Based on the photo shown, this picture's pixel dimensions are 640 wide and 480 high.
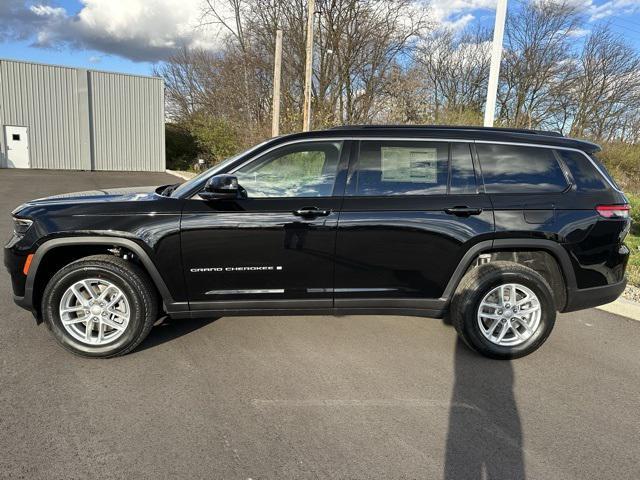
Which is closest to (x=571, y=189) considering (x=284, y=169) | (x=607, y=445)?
(x=607, y=445)

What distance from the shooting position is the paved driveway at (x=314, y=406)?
8.13ft

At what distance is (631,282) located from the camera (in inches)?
229

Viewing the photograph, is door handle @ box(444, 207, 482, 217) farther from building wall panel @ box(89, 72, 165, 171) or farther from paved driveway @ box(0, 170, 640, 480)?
building wall panel @ box(89, 72, 165, 171)

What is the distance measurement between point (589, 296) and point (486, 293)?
0.90 metres

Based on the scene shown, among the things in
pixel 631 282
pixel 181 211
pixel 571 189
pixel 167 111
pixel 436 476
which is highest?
pixel 167 111

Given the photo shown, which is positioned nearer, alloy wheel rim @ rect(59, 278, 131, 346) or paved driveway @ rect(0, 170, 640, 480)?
paved driveway @ rect(0, 170, 640, 480)

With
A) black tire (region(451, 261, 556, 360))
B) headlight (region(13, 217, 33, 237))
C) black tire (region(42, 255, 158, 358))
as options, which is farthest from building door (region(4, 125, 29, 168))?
black tire (region(451, 261, 556, 360))

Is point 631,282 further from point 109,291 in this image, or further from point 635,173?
point 635,173

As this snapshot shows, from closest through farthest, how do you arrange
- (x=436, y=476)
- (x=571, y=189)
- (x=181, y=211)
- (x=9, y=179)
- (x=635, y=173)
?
(x=436, y=476)
(x=181, y=211)
(x=571, y=189)
(x=9, y=179)
(x=635, y=173)

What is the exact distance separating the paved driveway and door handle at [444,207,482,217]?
1198mm

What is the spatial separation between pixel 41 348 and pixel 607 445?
4110 millimetres

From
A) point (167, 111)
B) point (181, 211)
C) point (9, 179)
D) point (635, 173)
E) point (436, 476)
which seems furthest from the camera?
point (167, 111)

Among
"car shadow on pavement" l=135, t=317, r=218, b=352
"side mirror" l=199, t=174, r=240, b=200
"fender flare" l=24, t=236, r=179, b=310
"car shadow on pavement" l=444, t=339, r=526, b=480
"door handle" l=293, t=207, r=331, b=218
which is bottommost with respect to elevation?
"car shadow on pavement" l=444, t=339, r=526, b=480

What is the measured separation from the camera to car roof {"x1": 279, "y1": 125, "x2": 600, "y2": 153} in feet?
12.2
